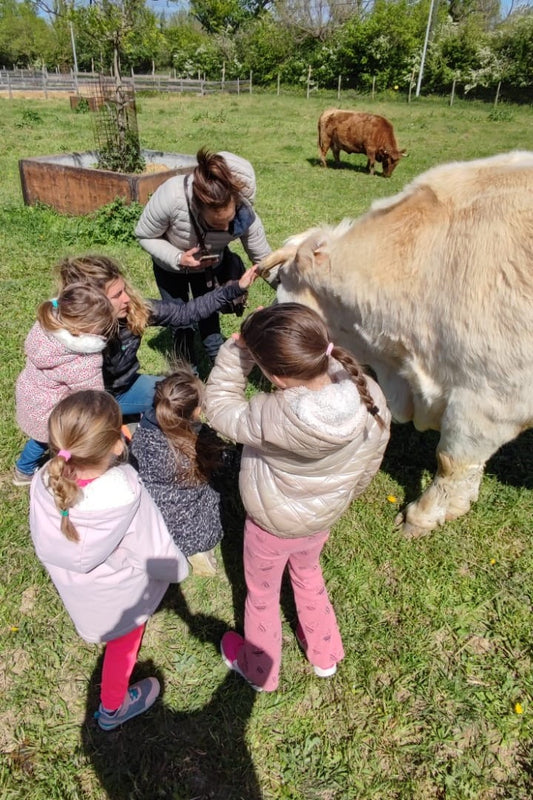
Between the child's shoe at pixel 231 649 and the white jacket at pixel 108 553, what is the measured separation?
475mm

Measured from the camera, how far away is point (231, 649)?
246cm

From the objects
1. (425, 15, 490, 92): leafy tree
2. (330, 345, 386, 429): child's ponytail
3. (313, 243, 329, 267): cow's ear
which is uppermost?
(425, 15, 490, 92): leafy tree

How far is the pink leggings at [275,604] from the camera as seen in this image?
214 centimetres

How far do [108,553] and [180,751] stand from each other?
3.10 feet

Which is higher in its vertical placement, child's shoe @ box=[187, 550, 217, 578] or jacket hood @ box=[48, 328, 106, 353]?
jacket hood @ box=[48, 328, 106, 353]

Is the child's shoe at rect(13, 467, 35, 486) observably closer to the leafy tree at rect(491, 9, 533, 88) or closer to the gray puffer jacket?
the gray puffer jacket

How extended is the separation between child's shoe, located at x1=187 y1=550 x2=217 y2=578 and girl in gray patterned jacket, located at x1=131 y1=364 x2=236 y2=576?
13 cm

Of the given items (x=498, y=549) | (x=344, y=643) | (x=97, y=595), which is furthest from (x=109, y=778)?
(x=498, y=549)

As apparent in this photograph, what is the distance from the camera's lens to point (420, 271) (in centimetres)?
266

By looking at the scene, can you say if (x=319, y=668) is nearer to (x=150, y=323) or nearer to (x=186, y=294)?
(x=150, y=323)

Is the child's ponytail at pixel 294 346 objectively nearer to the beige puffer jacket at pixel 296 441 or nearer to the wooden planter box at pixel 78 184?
the beige puffer jacket at pixel 296 441

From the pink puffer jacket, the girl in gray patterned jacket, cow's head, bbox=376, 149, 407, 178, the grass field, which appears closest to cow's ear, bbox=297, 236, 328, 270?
the girl in gray patterned jacket

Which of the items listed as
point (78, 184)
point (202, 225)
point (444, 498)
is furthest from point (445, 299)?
point (78, 184)

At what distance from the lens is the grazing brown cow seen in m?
13.7
